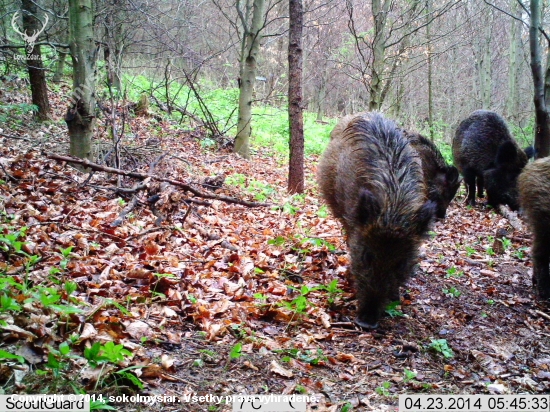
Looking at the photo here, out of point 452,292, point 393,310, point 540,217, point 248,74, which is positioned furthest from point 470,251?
point 248,74

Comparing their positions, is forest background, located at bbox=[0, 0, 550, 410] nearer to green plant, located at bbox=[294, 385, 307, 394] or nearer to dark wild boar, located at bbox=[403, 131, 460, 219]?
green plant, located at bbox=[294, 385, 307, 394]

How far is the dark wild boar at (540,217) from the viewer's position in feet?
16.3

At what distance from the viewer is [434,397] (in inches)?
116

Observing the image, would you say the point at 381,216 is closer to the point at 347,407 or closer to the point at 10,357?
the point at 347,407

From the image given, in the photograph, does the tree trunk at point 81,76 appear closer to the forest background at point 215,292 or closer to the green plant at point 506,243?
the forest background at point 215,292

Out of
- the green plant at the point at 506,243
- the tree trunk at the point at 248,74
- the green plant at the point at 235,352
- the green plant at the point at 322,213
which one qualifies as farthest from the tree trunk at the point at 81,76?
the green plant at the point at 506,243

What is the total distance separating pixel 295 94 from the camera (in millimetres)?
8375

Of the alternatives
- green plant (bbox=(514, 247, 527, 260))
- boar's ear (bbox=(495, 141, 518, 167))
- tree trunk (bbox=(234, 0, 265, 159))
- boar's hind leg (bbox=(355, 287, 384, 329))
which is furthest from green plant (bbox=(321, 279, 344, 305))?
tree trunk (bbox=(234, 0, 265, 159))

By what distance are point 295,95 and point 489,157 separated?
5.69 m

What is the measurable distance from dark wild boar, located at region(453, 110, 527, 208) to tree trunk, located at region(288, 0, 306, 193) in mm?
4737

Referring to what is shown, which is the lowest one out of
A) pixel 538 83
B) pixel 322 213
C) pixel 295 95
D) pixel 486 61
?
pixel 322 213

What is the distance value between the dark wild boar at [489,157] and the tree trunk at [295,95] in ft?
15.5

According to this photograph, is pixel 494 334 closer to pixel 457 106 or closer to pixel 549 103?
pixel 549 103

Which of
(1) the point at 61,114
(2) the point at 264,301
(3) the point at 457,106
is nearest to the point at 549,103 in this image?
(2) the point at 264,301
